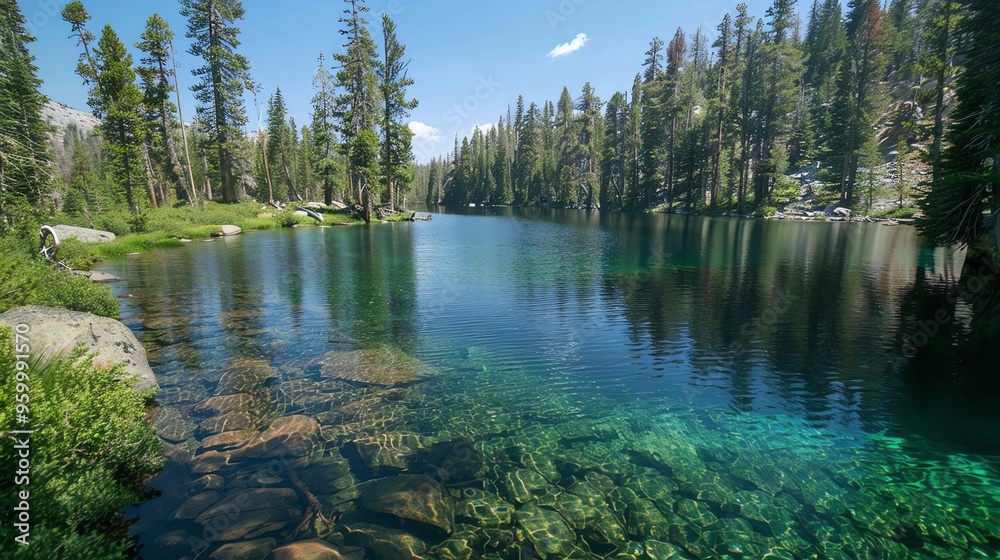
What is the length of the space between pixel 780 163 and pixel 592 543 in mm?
78405

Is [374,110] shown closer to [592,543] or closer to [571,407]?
[571,407]

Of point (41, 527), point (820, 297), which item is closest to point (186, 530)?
point (41, 527)

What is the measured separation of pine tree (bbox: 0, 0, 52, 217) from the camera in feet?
62.4

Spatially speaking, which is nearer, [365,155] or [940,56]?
[940,56]

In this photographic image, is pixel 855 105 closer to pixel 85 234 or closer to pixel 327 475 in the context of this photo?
pixel 327 475

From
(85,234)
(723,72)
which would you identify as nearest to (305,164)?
(85,234)

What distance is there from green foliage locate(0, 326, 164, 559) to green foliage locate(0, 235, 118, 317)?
6128mm

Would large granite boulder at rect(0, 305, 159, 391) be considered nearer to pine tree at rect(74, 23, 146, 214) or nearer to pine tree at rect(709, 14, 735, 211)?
pine tree at rect(74, 23, 146, 214)

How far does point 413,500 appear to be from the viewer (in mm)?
6809

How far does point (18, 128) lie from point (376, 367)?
93.7ft

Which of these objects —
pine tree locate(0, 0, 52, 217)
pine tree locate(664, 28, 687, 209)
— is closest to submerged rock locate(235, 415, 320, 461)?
pine tree locate(0, 0, 52, 217)

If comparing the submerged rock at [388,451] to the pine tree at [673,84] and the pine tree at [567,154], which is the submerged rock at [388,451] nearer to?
the pine tree at [673,84]

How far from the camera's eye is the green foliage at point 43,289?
991cm

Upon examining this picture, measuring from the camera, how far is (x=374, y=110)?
54.2m
